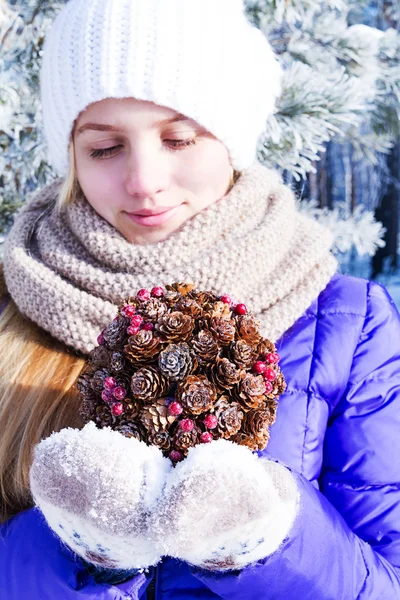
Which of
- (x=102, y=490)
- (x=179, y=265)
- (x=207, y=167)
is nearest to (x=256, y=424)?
(x=102, y=490)

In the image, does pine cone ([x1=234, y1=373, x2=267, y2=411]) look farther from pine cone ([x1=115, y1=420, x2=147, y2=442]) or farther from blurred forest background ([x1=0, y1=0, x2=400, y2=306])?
blurred forest background ([x1=0, y1=0, x2=400, y2=306])

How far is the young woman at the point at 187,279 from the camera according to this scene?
999 mm

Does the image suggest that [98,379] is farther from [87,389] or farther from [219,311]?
[219,311]

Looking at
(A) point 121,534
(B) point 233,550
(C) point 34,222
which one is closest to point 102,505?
(A) point 121,534

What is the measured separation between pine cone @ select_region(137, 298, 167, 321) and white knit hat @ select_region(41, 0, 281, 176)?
0.53 meters

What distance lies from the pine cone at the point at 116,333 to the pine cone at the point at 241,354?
162 mm

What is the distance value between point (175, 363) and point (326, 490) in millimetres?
539

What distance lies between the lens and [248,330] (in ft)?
2.94

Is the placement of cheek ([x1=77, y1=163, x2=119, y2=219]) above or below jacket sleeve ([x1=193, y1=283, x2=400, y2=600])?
above

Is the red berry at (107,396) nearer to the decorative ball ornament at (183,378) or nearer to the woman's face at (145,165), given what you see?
the decorative ball ornament at (183,378)

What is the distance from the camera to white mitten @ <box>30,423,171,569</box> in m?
0.78

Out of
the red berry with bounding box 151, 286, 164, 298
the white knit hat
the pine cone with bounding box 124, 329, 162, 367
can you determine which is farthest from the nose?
the pine cone with bounding box 124, 329, 162, 367

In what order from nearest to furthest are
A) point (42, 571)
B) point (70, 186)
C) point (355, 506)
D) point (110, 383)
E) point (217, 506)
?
point (217, 506) < point (110, 383) < point (42, 571) < point (355, 506) < point (70, 186)

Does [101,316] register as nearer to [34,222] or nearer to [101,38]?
[34,222]
